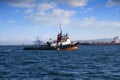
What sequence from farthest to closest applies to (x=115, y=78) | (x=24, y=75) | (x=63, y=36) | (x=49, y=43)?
(x=49, y=43) < (x=63, y=36) < (x=24, y=75) < (x=115, y=78)

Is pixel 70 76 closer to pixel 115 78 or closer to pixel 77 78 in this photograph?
pixel 77 78

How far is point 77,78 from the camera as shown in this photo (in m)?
28.2

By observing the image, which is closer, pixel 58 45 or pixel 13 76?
pixel 13 76

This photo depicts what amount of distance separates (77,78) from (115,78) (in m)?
3.42

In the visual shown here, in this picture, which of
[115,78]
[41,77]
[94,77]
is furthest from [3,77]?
[115,78]

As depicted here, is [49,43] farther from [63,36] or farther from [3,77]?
[3,77]

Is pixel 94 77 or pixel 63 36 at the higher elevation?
pixel 63 36

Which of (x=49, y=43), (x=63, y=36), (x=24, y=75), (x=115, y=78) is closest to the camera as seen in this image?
(x=115, y=78)

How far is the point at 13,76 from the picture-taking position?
2945 cm

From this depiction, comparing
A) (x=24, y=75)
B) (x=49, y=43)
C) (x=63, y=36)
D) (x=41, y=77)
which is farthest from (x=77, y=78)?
(x=49, y=43)

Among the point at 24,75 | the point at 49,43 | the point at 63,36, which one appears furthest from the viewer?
the point at 49,43

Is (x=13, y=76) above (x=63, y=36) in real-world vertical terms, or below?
below

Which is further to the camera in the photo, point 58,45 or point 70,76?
point 58,45

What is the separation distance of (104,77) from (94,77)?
92 centimetres
